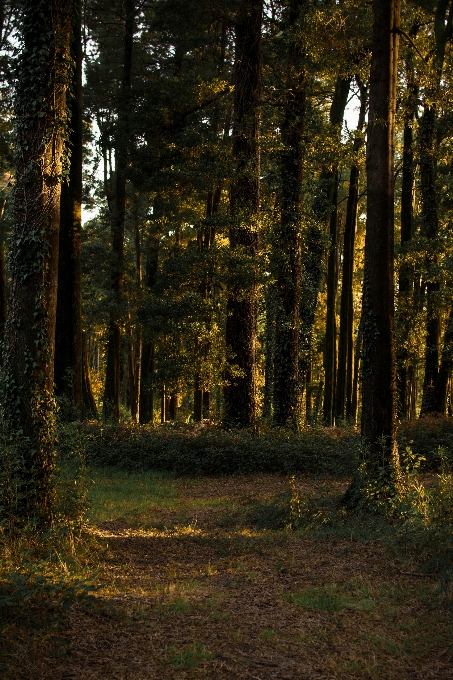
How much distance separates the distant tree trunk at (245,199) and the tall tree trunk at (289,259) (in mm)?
1255

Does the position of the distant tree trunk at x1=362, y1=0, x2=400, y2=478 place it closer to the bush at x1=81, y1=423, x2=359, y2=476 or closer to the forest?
the forest

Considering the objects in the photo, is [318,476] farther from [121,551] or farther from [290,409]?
[121,551]

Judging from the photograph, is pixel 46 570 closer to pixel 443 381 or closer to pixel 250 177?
pixel 250 177

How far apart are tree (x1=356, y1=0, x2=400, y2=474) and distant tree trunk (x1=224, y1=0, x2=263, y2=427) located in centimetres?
626

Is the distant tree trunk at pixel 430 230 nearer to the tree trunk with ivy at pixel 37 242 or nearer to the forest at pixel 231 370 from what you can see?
the forest at pixel 231 370

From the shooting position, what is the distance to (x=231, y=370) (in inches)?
629

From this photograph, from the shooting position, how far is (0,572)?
5.91m

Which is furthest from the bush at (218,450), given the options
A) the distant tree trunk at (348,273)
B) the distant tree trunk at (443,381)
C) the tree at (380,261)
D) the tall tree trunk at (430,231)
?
the distant tree trunk at (348,273)

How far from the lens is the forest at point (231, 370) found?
18.5 ft

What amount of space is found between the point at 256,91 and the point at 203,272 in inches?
199

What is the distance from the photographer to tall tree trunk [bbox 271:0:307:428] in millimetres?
17656

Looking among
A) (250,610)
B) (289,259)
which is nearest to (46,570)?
(250,610)

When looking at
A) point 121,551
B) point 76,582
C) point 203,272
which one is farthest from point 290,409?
point 76,582

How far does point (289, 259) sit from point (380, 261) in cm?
790
